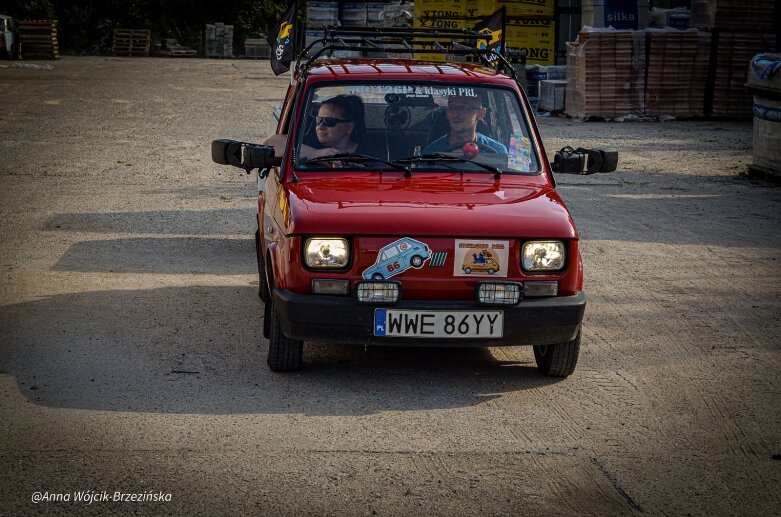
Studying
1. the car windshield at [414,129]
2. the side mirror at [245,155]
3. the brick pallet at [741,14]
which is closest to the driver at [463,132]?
the car windshield at [414,129]

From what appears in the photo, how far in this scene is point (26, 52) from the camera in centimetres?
4816

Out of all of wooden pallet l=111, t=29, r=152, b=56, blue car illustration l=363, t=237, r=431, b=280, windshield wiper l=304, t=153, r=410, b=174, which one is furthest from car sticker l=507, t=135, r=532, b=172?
wooden pallet l=111, t=29, r=152, b=56

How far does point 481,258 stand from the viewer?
5672 mm

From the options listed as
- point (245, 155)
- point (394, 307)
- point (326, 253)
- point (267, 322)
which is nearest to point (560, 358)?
point (394, 307)

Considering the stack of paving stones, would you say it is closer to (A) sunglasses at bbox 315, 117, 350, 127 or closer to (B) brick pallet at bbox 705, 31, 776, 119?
(B) brick pallet at bbox 705, 31, 776, 119

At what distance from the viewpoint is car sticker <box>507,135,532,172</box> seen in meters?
6.65

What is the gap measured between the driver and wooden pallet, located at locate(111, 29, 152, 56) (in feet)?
173

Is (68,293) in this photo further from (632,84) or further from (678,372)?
(632,84)

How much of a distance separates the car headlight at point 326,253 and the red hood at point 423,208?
0.24 feet

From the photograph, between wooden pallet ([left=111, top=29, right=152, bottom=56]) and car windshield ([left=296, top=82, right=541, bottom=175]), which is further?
wooden pallet ([left=111, top=29, right=152, bottom=56])

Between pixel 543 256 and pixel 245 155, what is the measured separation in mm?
2016

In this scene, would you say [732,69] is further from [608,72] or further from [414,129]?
[414,129]

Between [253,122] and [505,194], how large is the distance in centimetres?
1678

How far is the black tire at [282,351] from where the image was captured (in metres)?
6.06
